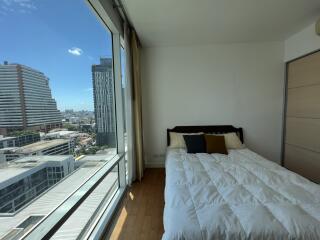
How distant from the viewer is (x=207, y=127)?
11.2 ft

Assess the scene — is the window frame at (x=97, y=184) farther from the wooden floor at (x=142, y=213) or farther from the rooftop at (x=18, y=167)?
the rooftop at (x=18, y=167)

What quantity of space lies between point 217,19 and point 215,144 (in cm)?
177

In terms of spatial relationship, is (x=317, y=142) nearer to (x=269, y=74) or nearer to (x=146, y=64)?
(x=269, y=74)

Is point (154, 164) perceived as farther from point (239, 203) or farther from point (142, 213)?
point (239, 203)

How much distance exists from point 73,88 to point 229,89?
275 cm

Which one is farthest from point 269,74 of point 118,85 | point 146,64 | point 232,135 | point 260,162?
point 118,85

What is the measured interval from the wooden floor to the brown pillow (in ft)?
3.14

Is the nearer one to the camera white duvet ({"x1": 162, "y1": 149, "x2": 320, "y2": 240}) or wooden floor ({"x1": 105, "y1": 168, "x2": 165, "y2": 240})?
white duvet ({"x1": 162, "y1": 149, "x2": 320, "y2": 240})

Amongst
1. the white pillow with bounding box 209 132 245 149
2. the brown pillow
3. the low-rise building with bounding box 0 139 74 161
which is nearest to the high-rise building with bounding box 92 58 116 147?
the low-rise building with bounding box 0 139 74 161

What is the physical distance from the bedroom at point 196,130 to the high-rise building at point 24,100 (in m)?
0.05

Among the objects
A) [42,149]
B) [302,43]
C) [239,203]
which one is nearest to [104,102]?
[42,149]

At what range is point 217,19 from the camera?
2.43m

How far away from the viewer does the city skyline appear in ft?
3.06

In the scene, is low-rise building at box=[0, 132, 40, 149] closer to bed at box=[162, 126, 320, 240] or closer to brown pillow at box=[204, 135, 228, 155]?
bed at box=[162, 126, 320, 240]
